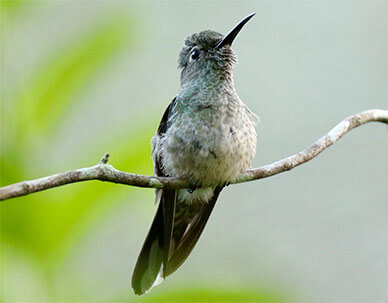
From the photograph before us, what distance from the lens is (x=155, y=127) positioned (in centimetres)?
202

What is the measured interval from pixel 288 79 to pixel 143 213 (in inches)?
142

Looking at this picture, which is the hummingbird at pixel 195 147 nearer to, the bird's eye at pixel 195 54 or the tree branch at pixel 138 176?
the bird's eye at pixel 195 54

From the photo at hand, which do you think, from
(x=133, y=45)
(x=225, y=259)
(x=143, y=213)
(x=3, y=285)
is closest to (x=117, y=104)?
(x=225, y=259)

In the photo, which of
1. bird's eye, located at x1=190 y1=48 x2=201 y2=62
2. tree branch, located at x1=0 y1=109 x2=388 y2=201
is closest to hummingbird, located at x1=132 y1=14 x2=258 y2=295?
bird's eye, located at x1=190 y1=48 x2=201 y2=62

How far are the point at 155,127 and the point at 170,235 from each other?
43.0 inches

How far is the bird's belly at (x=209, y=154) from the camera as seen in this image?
104 inches

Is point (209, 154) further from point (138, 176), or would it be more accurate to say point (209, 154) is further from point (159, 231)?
point (138, 176)

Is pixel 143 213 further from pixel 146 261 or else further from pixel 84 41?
pixel 146 261

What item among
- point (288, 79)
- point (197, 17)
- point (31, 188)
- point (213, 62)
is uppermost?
point (197, 17)

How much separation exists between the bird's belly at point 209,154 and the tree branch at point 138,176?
7 cm

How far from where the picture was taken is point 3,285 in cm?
159

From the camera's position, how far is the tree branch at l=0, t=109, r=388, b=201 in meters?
1.43

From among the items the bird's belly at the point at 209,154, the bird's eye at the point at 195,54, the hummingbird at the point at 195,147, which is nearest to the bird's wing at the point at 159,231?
the hummingbird at the point at 195,147

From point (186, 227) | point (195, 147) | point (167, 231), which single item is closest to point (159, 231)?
point (167, 231)
